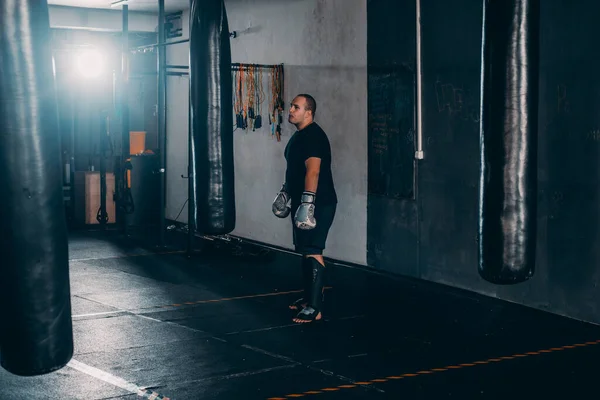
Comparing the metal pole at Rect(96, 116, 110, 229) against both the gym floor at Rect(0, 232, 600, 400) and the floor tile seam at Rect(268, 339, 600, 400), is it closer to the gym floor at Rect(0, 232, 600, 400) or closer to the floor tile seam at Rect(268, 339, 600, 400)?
the gym floor at Rect(0, 232, 600, 400)

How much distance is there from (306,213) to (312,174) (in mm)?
300

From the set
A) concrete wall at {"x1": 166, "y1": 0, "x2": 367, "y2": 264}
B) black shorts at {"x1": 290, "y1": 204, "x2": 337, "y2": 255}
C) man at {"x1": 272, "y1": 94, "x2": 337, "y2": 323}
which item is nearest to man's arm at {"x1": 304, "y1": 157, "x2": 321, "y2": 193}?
man at {"x1": 272, "y1": 94, "x2": 337, "y2": 323}

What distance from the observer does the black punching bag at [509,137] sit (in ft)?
12.7

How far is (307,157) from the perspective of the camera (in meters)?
6.24

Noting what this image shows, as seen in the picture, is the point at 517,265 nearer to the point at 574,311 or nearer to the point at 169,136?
the point at 574,311

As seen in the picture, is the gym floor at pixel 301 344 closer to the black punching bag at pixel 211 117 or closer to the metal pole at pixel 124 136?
the black punching bag at pixel 211 117

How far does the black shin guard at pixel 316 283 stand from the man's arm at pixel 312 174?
0.56 metres

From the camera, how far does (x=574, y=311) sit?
6.40 m

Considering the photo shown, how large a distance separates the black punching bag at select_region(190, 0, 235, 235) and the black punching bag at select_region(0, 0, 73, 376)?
6.36ft

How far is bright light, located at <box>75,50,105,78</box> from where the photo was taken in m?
12.0

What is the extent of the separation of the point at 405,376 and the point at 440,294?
2.53 m

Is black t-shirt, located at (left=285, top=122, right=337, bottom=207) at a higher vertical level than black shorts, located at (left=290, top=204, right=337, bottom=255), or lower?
higher

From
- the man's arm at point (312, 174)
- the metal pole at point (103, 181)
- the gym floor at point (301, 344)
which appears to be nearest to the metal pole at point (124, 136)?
the metal pole at point (103, 181)

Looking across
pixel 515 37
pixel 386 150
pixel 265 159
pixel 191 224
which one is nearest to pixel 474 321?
pixel 386 150
